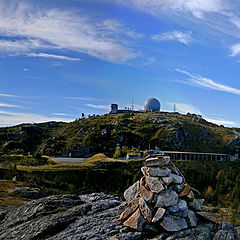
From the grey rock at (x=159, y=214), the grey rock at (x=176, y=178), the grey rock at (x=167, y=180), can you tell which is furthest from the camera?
the grey rock at (x=176, y=178)

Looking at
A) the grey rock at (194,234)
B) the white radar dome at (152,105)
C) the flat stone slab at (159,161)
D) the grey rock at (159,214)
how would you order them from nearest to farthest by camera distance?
1. the grey rock at (194,234)
2. the grey rock at (159,214)
3. the flat stone slab at (159,161)
4. the white radar dome at (152,105)

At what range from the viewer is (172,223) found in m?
14.7

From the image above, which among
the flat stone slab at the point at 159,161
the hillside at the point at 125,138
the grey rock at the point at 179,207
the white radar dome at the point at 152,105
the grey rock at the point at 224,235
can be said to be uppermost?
the white radar dome at the point at 152,105

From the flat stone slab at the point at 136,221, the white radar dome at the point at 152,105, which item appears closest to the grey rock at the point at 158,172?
the flat stone slab at the point at 136,221

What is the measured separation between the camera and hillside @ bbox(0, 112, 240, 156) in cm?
8725

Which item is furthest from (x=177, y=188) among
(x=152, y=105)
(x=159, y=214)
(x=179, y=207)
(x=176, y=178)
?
(x=152, y=105)

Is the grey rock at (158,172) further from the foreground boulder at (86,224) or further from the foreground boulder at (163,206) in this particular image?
the foreground boulder at (86,224)

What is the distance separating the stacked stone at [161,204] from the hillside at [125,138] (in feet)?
209

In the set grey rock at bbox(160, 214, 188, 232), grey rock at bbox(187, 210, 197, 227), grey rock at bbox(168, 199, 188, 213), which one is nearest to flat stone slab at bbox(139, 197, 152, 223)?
grey rock at bbox(160, 214, 188, 232)

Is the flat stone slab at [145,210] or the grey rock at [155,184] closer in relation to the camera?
the flat stone slab at [145,210]

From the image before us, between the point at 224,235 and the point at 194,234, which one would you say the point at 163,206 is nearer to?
the point at 194,234

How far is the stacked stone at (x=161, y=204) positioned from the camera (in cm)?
1495

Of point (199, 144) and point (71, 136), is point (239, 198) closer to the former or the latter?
point (199, 144)

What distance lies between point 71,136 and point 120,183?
59300mm
